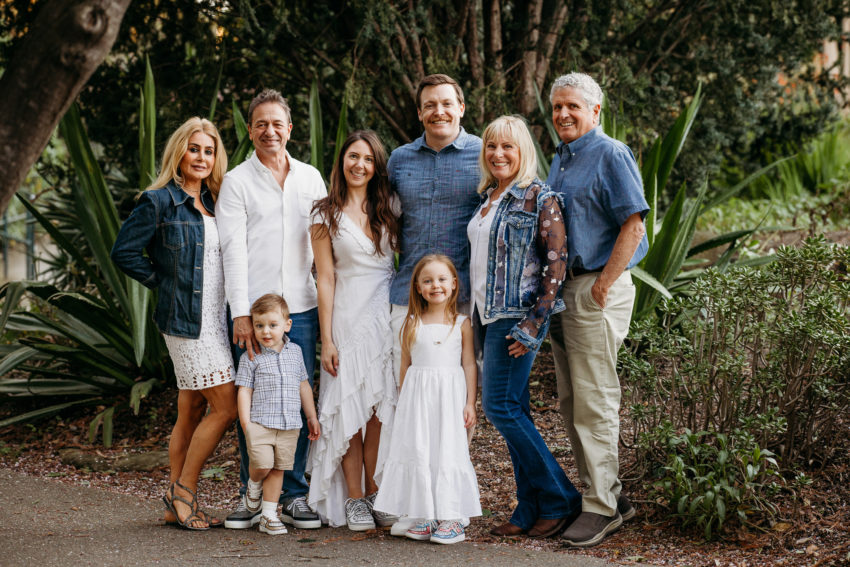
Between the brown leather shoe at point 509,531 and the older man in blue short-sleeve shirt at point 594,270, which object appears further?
the brown leather shoe at point 509,531

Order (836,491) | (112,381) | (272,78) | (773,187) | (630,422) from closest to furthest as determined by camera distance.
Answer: (836,491), (630,422), (112,381), (272,78), (773,187)

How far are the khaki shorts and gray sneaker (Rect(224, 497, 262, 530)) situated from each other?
11.2 inches

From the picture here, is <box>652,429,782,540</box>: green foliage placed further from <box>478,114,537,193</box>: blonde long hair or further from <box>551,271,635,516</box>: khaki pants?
<box>478,114,537,193</box>: blonde long hair

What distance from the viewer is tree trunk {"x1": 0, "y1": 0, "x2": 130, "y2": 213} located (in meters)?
2.38

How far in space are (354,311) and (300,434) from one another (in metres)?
0.67

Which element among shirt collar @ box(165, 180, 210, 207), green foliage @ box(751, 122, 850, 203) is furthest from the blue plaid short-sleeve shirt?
green foliage @ box(751, 122, 850, 203)

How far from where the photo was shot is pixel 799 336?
392 cm

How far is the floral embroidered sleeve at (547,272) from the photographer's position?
3.49m

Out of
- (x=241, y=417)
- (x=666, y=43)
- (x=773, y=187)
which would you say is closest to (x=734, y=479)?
(x=241, y=417)

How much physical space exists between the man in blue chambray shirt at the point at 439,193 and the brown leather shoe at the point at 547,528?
3.01 ft

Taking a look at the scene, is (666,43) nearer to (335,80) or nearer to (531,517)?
(335,80)

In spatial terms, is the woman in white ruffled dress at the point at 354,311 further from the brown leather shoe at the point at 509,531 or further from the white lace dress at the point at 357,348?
the brown leather shoe at the point at 509,531

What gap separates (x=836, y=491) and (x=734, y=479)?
61 cm

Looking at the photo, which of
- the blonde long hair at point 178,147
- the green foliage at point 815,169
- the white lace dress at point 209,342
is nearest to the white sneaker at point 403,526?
the white lace dress at point 209,342
